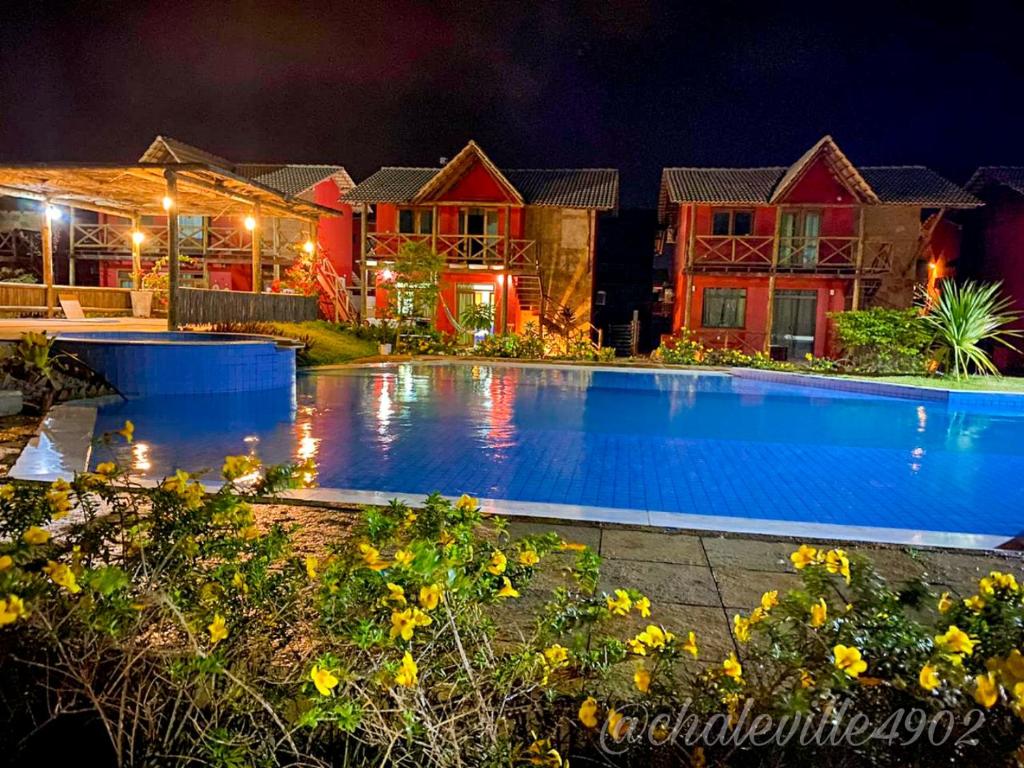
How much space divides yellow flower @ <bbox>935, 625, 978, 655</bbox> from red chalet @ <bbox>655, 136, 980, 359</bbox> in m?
19.5

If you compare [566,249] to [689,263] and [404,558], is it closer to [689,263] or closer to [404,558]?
[689,263]

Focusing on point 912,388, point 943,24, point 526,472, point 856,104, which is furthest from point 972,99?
point 526,472

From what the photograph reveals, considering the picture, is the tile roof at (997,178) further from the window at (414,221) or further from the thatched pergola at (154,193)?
the thatched pergola at (154,193)

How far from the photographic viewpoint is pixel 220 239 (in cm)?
2338

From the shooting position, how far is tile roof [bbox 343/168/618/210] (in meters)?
22.3

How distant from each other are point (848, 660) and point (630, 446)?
20.1ft

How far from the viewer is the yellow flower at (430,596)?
1.58 metres

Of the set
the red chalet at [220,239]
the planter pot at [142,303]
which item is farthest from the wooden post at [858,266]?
the planter pot at [142,303]

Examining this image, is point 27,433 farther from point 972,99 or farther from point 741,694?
point 972,99

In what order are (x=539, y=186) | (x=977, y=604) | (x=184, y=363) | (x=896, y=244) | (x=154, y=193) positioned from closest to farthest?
(x=977, y=604) < (x=184, y=363) < (x=154, y=193) < (x=896, y=244) < (x=539, y=186)

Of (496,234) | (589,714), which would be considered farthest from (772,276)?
(589,714)

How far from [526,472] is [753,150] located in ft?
85.5

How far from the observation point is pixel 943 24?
78.0 feet

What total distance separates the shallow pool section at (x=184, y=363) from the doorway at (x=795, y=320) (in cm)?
1502
